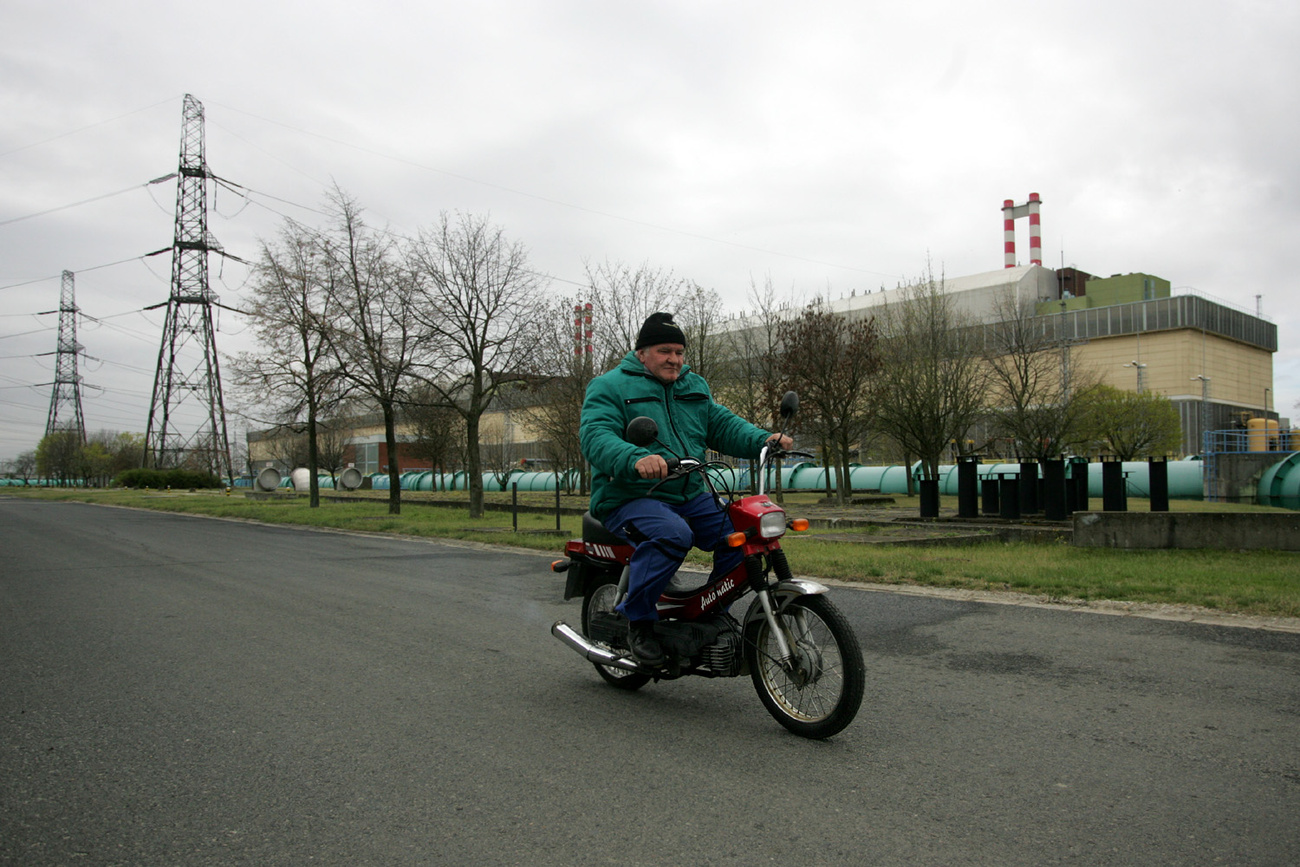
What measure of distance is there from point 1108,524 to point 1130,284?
70.8 metres

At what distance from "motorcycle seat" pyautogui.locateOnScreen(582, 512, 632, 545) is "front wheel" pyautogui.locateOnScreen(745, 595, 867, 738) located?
837mm

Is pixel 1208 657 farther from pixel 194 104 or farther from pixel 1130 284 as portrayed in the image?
pixel 1130 284

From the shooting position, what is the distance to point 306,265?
2611 cm

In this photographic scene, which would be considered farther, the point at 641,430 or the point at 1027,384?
the point at 1027,384

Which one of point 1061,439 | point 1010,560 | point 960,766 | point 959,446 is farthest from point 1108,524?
point 1061,439

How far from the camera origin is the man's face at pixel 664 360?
4480mm

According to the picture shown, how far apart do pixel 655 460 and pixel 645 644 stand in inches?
40.2

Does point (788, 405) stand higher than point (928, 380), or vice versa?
point (928, 380)

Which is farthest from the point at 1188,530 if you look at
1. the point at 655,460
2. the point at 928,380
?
the point at 928,380

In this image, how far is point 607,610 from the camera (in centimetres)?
493

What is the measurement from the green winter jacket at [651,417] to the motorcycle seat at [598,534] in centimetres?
7

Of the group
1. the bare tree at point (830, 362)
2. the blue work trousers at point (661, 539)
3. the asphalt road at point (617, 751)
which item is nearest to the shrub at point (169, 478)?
the bare tree at point (830, 362)

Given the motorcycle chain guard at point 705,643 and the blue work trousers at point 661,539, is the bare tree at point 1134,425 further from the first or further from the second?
the motorcycle chain guard at point 705,643

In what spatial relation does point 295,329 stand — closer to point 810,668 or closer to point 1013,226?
point 810,668
